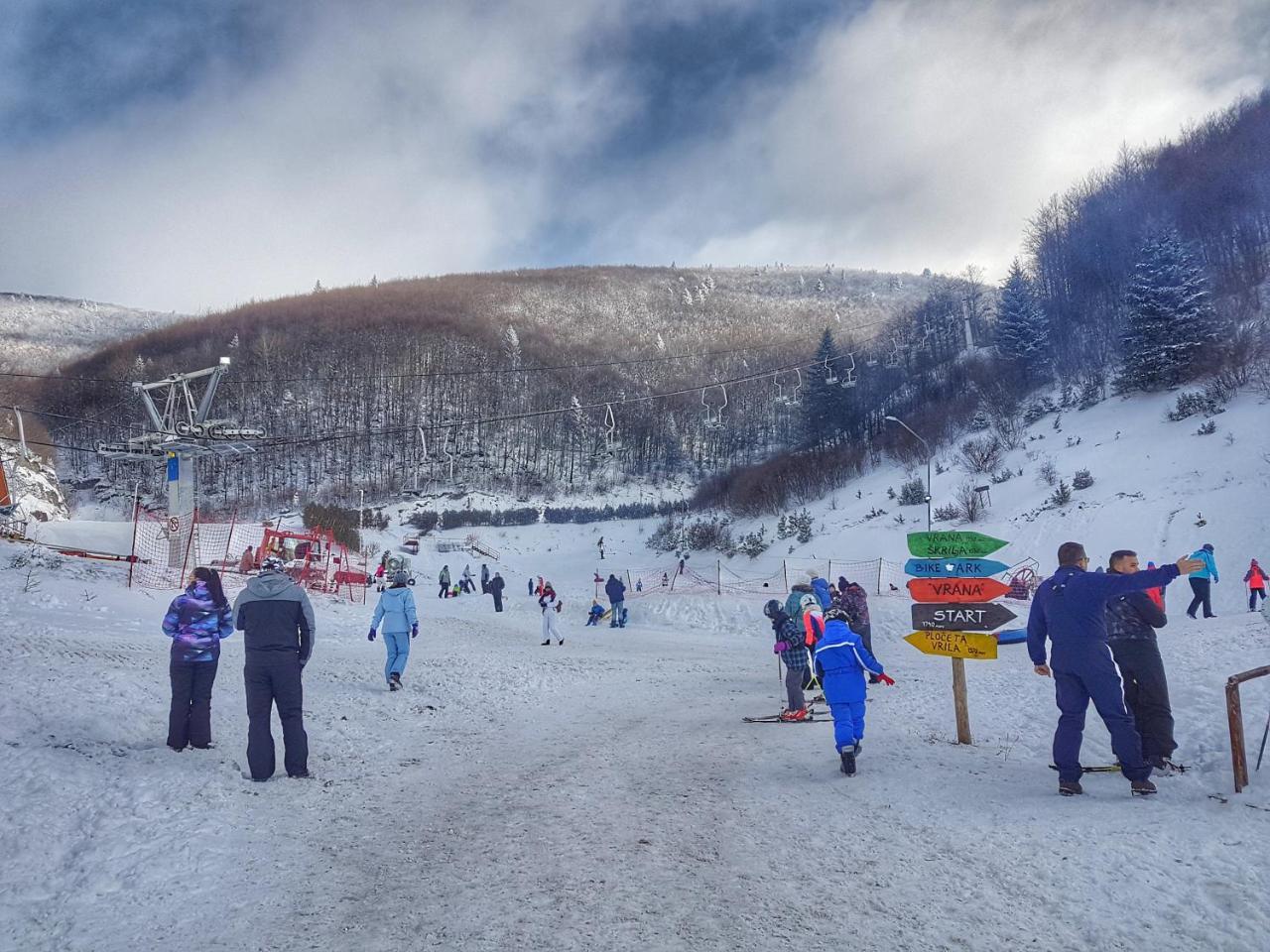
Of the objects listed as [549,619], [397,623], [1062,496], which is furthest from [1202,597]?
[397,623]

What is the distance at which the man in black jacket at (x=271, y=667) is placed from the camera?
5664 mm

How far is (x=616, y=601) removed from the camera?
73.4 ft

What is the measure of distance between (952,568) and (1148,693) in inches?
74.6

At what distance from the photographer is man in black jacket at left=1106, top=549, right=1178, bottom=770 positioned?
5.39m

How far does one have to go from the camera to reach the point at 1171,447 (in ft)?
86.8

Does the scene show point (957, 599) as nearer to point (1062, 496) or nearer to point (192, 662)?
point (192, 662)

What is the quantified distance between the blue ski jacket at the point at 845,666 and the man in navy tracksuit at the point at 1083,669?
1.31 m

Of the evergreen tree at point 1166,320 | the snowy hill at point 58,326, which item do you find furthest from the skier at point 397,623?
the snowy hill at point 58,326

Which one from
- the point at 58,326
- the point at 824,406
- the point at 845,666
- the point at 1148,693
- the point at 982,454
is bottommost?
the point at 1148,693

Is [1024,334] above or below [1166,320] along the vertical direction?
above

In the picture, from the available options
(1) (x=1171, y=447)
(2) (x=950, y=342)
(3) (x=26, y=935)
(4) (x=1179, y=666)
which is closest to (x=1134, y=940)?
(3) (x=26, y=935)

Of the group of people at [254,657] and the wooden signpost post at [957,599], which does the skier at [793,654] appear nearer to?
the wooden signpost post at [957,599]

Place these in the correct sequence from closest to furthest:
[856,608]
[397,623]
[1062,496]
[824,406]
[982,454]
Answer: [397,623]
[856,608]
[1062,496]
[982,454]
[824,406]

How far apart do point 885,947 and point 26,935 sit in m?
3.86
